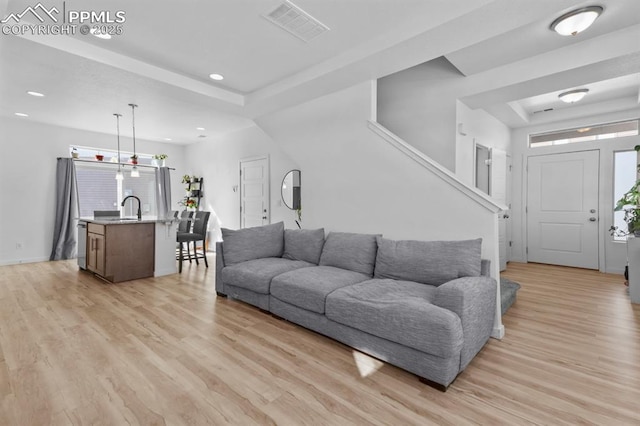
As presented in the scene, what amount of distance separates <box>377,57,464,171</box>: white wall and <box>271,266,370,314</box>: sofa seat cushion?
210cm

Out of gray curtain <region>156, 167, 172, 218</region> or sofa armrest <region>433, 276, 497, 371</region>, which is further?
gray curtain <region>156, 167, 172, 218</region>

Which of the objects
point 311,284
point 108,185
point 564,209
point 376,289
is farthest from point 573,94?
point 108,185

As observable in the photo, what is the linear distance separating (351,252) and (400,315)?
123 cm

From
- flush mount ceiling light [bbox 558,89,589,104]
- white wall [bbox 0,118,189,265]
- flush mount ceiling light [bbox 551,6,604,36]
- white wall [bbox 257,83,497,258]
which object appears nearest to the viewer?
flush mount ceiling light [bbox 551,6,604,36]

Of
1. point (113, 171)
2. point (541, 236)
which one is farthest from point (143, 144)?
point (541, 236)

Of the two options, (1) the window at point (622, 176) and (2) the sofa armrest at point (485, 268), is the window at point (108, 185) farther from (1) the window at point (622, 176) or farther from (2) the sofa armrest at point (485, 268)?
(1) the window at point (622, 176)

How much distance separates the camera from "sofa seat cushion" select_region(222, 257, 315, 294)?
3.13m

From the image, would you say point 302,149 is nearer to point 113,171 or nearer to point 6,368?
point 6,368

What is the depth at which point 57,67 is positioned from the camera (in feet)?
11.3

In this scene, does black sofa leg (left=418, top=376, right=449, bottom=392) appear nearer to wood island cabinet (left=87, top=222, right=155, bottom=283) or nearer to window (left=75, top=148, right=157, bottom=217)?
wood island cabinet (left=87, top=222, right=155, bottom=283)

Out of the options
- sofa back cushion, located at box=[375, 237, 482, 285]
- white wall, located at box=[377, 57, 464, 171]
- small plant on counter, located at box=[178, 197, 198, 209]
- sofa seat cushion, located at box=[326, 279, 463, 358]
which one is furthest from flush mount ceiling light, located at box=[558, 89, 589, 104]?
small plant on counter, located at box=[178, 197, 198, 209]

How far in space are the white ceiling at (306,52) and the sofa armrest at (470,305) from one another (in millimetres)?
2091

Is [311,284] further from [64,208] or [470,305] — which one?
[64,208]

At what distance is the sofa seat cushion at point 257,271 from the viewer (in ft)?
10.3
